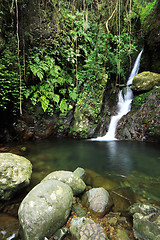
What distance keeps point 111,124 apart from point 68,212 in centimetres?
618

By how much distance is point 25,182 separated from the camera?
2.47 meters

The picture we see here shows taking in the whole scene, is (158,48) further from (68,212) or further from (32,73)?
(68,212)

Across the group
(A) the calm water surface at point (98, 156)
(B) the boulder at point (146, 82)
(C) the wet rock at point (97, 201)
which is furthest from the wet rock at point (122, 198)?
(B) the boulder at point (146, 82)

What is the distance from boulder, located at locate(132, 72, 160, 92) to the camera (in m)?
7.55

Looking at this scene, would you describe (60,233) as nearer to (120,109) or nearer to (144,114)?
(144,114)

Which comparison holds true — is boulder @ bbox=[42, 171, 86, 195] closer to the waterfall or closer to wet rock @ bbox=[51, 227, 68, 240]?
wet rock @ bbox=[51, 227, 68, 240]

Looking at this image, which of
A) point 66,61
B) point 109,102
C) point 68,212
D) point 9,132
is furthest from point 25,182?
point 109,102

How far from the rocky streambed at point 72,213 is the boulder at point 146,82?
22.2 ft

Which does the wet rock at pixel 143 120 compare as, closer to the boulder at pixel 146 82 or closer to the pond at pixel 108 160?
the boulder at pixel 146 82

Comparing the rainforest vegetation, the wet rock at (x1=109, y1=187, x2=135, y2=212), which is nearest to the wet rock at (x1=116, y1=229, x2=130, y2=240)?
the wet rock at (x1=109, y1=187, x2=135, y2=212)

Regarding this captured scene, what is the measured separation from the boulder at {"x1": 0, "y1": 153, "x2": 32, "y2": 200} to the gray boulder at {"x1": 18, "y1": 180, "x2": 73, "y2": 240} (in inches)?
26.2

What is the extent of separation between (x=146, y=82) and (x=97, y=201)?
7.59m

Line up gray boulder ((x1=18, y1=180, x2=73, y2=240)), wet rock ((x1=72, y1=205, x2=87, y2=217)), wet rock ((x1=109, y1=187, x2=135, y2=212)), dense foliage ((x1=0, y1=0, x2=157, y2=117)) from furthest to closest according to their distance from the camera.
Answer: dense foliage ((x1=0, y1=0, x2=157, y2=117)) < wet rock ((x1=109, y1=187, x2=135, y2=212)) < wet rock ((x1=72, y1=205, x2=87, y2=217)) < gray boulder ((x1=18, y1=180, x2=73, y2=240))

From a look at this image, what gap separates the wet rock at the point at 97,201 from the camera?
2.09 meters
